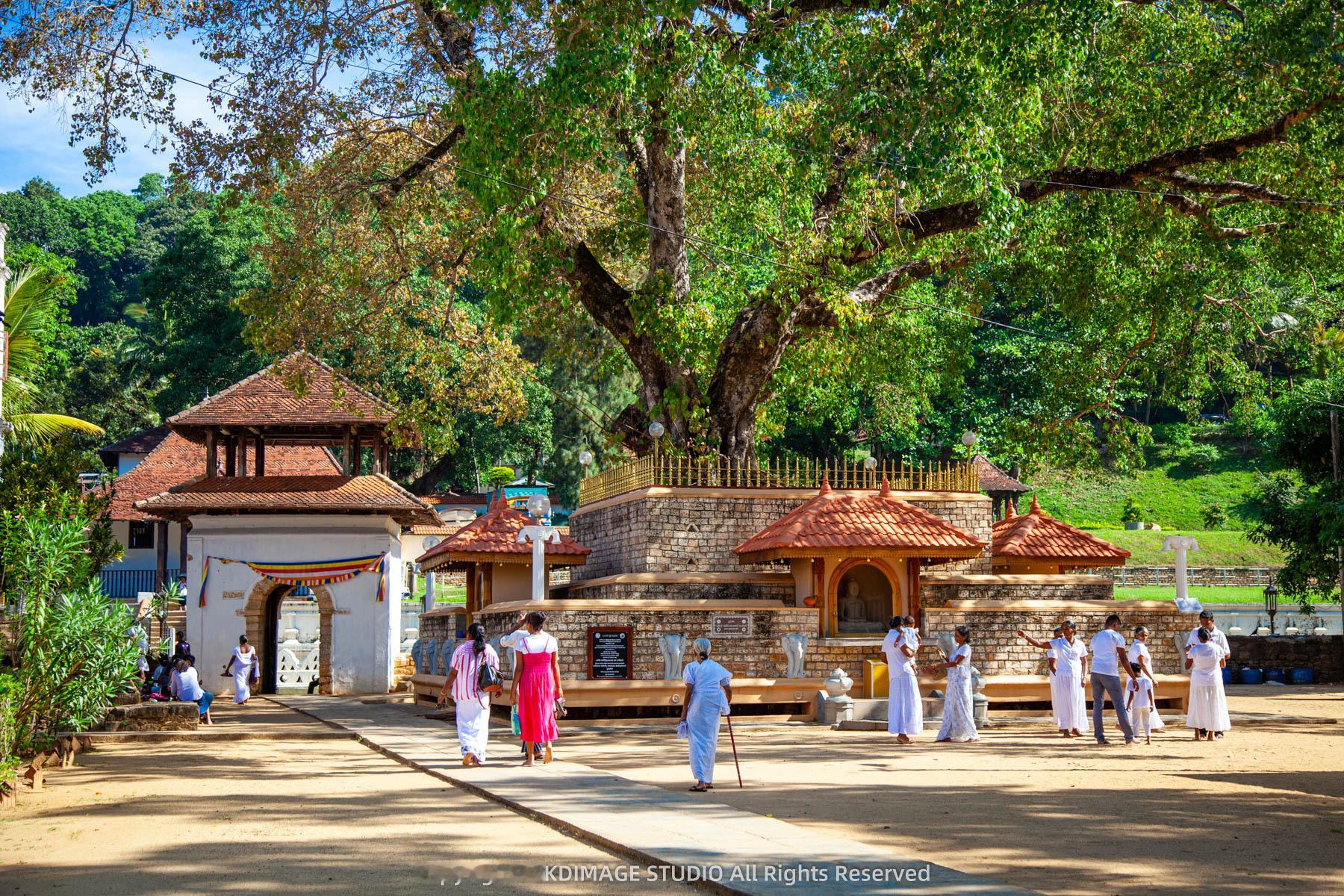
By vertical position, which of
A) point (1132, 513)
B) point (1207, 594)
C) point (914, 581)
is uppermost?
point (1132, 513)

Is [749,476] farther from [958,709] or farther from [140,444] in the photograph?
[140,444]

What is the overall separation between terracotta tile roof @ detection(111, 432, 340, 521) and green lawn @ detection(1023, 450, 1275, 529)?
110 feet

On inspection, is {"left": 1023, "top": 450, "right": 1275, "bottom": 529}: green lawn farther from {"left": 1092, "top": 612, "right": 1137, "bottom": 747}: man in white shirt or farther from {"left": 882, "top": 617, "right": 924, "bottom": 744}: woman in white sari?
{"left": 882, "top": 617, "right": 924, "bottom": 744}: woman in white sari

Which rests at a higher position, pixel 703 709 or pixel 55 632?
pixel 55 632

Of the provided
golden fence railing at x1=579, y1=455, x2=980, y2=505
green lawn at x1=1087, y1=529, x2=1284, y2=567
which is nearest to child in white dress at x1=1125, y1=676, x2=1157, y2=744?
golden fence railing at x1=579, y1=455, x2=980, y2=505

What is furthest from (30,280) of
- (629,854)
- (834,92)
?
(629,854)

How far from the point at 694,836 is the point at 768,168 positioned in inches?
567

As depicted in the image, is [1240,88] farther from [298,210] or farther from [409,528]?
[409,528]

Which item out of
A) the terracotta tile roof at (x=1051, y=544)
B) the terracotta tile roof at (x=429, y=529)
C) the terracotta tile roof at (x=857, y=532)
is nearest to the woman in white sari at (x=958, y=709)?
the terracotta tile roof at (x=857, y=532)

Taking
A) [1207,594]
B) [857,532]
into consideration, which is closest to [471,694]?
[857,532]

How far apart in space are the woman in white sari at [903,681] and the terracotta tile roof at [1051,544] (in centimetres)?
1008

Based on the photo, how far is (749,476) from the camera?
22.5 m

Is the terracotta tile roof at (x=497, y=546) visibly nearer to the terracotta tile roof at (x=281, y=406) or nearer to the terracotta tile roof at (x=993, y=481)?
the terracotta tile roof at (x=281, y=406)

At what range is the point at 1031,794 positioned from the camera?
449 inches
